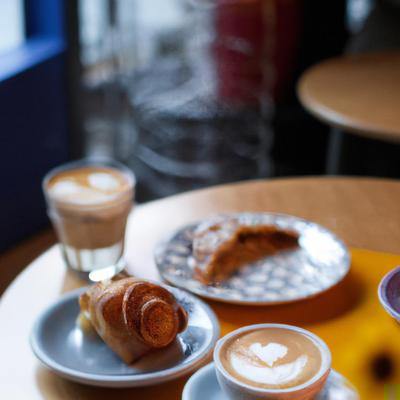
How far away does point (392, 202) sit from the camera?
1498 mm

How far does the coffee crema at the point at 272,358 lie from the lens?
2.57 ft

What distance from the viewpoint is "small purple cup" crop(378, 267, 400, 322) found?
1.01 meters

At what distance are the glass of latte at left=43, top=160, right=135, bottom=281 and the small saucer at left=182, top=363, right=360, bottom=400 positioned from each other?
0.38 meters

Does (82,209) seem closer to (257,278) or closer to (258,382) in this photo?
(257,278)

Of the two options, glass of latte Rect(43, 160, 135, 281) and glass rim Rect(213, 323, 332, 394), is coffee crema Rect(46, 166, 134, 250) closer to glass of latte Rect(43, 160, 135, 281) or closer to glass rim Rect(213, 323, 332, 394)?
glass of latte Rect(43, 160, 135, 281)

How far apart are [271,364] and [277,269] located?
401 mm

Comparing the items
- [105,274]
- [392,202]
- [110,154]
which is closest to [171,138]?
[110,154]

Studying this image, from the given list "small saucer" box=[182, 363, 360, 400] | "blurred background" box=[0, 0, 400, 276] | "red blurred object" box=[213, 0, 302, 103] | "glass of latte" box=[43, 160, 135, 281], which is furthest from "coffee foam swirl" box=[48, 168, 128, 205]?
"red blurred object" box=[213, 0, 302, 103]

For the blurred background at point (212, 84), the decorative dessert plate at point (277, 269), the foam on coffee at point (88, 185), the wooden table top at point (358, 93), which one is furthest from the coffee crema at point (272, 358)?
the blurred background at point (212, 84)

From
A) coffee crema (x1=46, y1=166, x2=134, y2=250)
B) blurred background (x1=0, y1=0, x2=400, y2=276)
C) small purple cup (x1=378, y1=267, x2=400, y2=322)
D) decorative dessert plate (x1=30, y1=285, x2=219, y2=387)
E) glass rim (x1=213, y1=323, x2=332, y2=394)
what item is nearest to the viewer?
glass rim (x1=213, y1=323, x2=332, y2=394)

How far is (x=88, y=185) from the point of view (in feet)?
4.15

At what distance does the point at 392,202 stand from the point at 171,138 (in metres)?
2.51

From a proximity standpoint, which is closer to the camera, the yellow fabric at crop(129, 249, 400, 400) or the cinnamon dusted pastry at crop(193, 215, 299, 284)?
the yellow fabric at crop(129, 249, 400, 400)

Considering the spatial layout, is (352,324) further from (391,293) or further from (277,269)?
(277,269)
